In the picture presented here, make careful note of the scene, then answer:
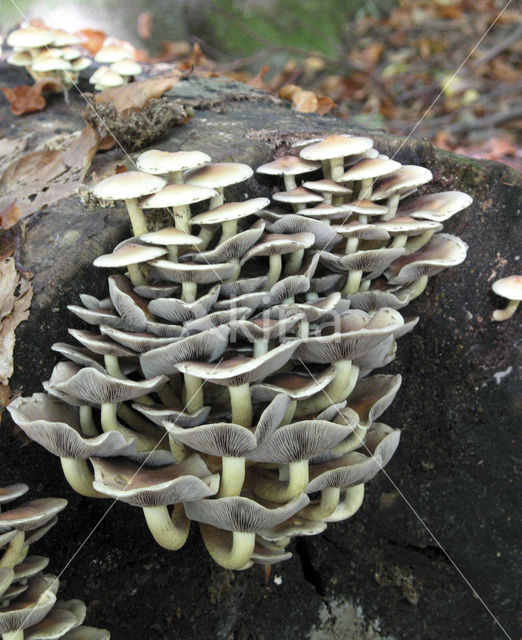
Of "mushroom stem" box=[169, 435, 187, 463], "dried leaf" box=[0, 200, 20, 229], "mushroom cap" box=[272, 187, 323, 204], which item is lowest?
"mushroom stem" box=[169, 435, 187, 463]

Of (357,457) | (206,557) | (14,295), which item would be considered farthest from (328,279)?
(206,557)

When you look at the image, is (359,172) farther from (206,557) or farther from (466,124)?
(466,124)

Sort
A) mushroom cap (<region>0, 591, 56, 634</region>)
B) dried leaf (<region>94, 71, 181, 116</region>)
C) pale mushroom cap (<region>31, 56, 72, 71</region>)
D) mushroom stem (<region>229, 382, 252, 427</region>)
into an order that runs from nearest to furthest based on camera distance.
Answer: mushroom cap (<region>0, 591, 56, 634</region>)
mushroom stem (<region>229, 382, 252, 427</region>)
dried leaf (<region>94, 71, 181, 116</region>)
pale mushroom cap (<region>31, 56, 72, 71</region>)

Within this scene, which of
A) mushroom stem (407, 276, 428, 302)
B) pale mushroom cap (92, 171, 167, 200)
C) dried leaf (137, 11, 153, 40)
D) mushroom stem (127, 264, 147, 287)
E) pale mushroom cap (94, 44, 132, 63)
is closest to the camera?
pale mushroom cap (92, 171, 167, 200)

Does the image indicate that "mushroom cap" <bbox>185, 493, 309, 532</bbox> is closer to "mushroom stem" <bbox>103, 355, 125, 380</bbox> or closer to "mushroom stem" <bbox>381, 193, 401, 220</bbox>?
"mushroom stem" <bbox>103, 355, 125, 380</bbox>

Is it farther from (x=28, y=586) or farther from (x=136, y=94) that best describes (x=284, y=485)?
(x=136, y=94)

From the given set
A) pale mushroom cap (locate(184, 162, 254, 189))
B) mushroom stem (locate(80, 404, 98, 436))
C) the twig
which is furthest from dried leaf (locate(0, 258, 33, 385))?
the twig
